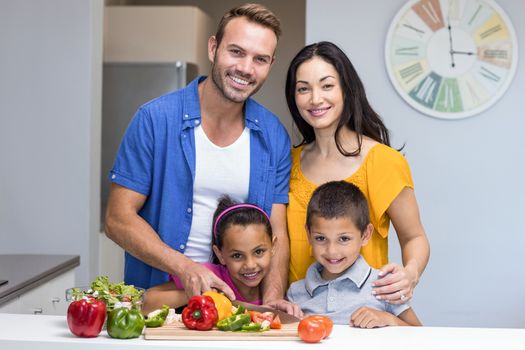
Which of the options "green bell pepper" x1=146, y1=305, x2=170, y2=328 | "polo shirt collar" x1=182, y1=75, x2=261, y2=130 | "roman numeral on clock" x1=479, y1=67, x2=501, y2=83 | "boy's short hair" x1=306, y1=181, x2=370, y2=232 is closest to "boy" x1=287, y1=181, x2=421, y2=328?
"boy's short hair" x1=306, y1=181, x2=370, y2=232

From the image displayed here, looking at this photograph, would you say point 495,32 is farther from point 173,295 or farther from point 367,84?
point 173,295

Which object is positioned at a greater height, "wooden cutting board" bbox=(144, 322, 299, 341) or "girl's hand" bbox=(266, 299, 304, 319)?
"wooden cutting board" bbox=(144, 322, 299, 341)

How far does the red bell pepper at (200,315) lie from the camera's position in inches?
72.2

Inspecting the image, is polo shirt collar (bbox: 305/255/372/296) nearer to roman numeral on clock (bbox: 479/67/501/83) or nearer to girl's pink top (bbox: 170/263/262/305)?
girl's pink top (bbox: 170/263/262/305)

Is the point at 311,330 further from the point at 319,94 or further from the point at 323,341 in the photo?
the point at 319,94

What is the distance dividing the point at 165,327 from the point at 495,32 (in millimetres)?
3144

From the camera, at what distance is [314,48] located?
2.62 m

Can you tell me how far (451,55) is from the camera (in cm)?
448

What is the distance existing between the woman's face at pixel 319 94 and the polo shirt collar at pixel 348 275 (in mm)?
416

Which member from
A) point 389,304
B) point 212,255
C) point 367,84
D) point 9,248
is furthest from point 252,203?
point 9,248

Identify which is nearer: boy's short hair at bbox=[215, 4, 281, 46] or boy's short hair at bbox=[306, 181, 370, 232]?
boy's short hair at bbox=[306, 181, 370, 232]

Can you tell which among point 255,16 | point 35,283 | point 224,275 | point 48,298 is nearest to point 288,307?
point 224,275

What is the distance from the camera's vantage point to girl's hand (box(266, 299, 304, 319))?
2284mm

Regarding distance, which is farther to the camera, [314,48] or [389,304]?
[314,48]
